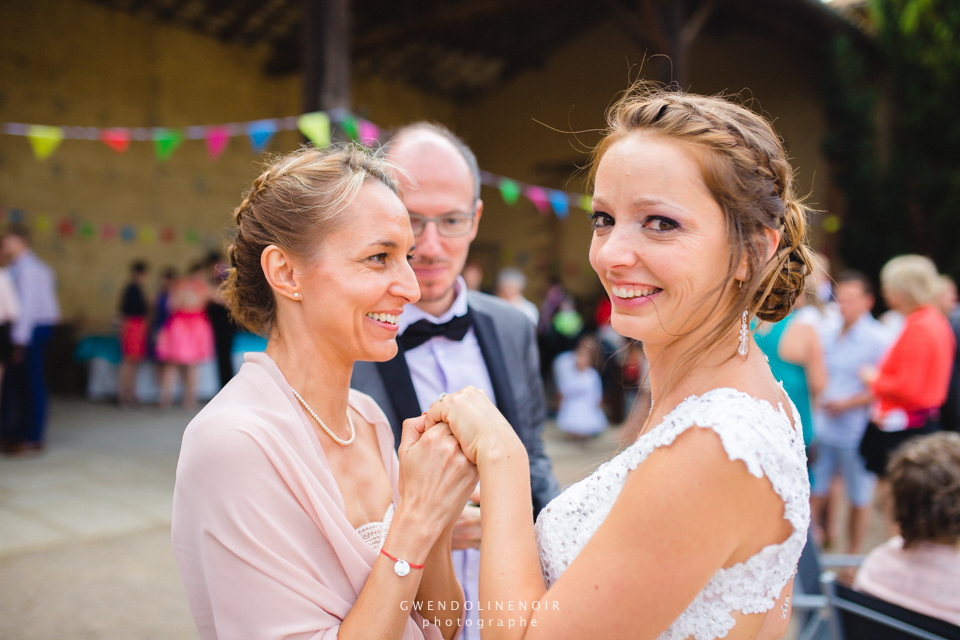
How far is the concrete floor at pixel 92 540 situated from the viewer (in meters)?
3.01

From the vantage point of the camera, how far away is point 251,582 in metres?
1.06

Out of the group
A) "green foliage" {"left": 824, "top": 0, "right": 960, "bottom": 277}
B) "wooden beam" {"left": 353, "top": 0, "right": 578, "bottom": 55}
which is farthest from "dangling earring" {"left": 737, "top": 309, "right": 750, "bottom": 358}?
"green foliage" {"left": 824, "top": 0, "right": 960, "bottom": 277}

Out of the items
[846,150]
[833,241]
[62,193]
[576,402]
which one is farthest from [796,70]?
[62,193]

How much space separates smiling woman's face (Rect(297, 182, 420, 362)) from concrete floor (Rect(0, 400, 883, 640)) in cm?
51

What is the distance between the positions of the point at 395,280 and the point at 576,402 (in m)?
6.29

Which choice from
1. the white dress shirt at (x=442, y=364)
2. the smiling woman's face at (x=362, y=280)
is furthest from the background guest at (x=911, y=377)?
the smiling woman's face at (x=362, y=280)

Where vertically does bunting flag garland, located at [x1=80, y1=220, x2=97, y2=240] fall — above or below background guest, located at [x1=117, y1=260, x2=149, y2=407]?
above

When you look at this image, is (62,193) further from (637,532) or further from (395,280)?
(637,532)

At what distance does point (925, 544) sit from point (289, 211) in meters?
2.18

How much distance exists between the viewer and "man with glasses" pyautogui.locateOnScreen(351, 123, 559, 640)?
1.87 m

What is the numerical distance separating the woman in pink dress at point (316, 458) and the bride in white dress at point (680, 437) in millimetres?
180

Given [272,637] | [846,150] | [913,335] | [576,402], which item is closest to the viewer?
[272,637]

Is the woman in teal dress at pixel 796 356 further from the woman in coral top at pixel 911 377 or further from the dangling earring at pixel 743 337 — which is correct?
the dangling earring at pixel 743 337

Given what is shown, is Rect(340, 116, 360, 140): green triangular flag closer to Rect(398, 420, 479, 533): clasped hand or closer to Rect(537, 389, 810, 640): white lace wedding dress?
Rect(398, 420, 479, 533): clasped hand
